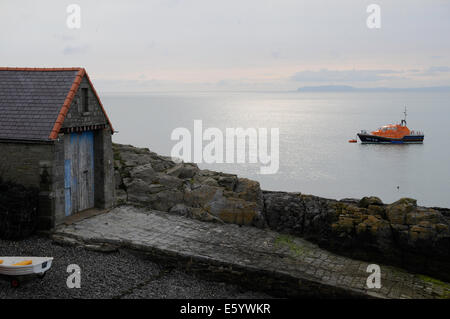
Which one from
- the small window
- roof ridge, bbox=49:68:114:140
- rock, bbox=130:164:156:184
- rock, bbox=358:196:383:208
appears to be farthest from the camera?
rock, bbox=130:164:156:184

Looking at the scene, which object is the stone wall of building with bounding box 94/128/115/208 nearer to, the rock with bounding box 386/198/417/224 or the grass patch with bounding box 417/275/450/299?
the rock with bounding box 386/198/417/224

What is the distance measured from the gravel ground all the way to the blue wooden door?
7.19 feet

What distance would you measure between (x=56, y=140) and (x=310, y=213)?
9.43m

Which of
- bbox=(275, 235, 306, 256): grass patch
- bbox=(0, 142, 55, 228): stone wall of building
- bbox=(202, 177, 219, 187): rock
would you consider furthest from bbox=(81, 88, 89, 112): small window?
bbox=(275, 235, 306, 256): grass patch

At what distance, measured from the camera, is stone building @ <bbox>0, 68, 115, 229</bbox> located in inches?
536

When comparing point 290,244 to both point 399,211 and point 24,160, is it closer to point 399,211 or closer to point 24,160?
point 399,211

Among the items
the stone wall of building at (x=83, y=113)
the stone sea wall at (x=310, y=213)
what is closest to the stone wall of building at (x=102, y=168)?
the stone wall of building at (x=83, y=113)

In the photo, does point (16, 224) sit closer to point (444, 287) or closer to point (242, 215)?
point (242, 215)

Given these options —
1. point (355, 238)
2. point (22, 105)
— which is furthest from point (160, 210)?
point (355, 238)

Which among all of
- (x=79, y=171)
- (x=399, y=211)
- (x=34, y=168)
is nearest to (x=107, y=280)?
(x=34, y=168)

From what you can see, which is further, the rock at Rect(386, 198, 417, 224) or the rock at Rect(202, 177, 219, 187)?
the rock at Rect(202, 177, 219, 187)

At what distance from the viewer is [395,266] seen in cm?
1518
